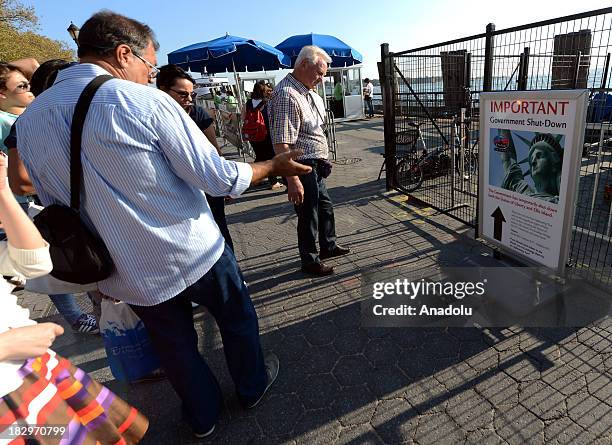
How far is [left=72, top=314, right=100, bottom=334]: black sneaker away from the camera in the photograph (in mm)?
3145

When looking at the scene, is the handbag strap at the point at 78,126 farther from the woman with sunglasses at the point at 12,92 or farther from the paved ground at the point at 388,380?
the woman with sunglasses at the point at 12,92

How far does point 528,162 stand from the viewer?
2742 millimetres

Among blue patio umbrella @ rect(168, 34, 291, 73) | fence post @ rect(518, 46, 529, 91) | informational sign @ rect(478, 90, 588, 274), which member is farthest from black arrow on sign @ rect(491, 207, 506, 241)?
blue patio umbrella @ rect(168, 34, 291, 73)

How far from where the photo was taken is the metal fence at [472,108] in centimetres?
309

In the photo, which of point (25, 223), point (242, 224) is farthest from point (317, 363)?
point (242, 224)

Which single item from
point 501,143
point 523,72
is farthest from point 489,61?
point 501,143

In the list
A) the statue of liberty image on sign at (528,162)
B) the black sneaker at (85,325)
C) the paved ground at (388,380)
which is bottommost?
the paved ground at (388,380)

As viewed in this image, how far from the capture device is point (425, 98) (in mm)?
5031

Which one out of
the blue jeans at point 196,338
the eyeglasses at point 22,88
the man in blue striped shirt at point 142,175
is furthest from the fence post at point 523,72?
the eyeglasses at point 22,88

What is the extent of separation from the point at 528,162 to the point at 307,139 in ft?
5.94

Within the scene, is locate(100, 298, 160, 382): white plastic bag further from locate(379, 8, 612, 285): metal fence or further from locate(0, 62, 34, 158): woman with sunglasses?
locate(379, 8, 612, 285): metal fence

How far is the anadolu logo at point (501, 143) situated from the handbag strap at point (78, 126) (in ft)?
9.13

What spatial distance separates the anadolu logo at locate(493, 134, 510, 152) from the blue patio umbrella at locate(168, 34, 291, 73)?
6.62 m

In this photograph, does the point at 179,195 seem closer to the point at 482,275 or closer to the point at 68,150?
the point at 68,150
